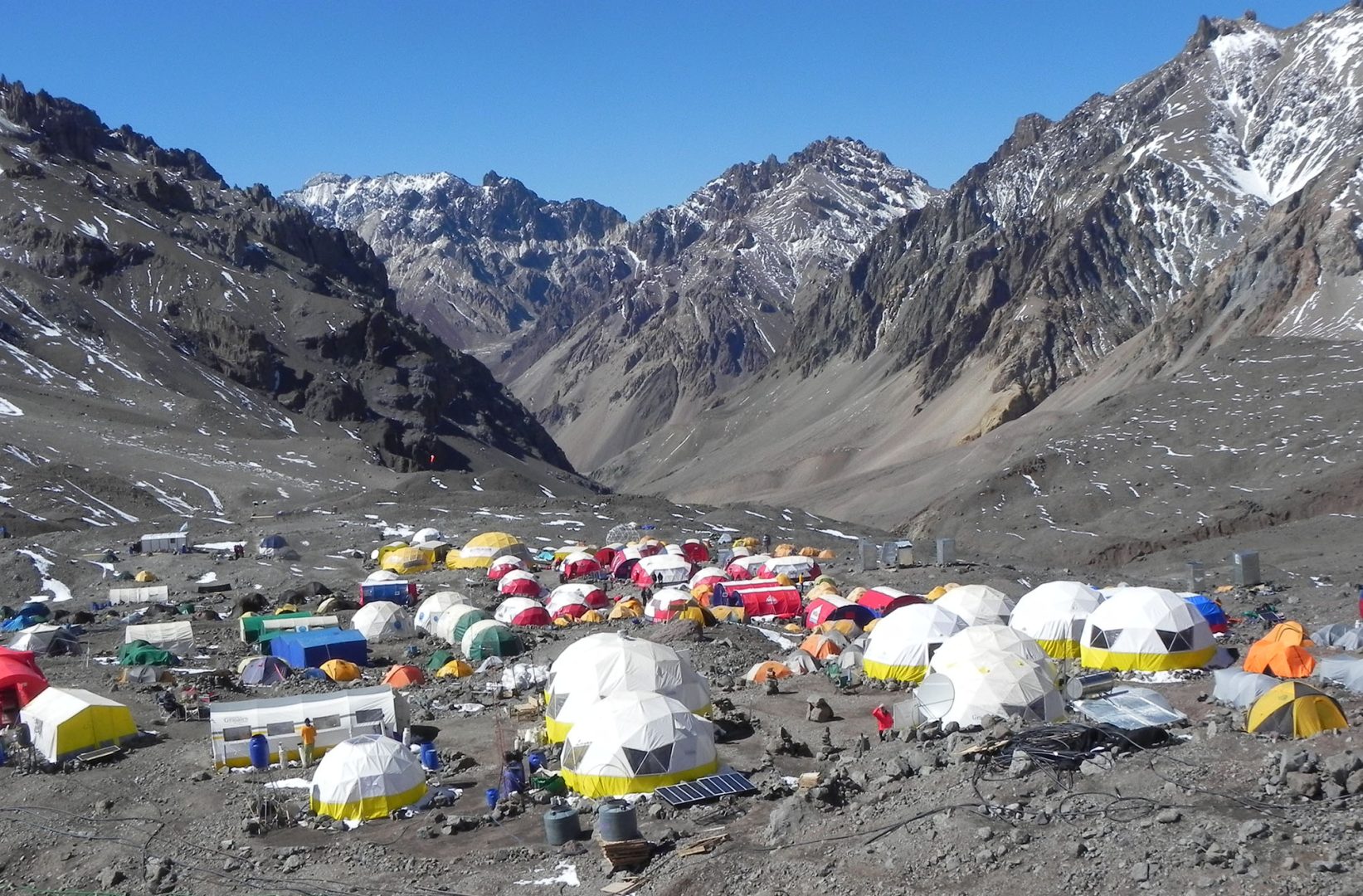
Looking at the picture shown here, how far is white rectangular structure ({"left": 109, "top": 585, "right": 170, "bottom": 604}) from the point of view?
1977 inches

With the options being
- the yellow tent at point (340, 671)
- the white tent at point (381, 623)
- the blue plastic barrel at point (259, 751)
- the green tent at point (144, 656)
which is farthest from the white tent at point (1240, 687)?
the green tent at point (144, 656)

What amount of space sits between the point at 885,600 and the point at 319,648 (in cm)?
1864

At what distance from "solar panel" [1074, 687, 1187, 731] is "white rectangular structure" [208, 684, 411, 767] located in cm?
1401

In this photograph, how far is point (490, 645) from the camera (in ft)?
121

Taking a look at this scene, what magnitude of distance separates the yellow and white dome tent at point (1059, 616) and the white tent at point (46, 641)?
29.7 metres

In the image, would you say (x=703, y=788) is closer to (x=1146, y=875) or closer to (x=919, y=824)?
(x=919, y=824)

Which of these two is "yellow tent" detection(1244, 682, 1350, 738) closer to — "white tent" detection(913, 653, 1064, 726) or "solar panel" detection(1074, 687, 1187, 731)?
"solar panel" detection(1074, 687, 1187, 731)

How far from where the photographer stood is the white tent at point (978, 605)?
35.0m

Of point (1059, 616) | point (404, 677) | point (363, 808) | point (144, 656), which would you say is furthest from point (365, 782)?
point (1059, 616)

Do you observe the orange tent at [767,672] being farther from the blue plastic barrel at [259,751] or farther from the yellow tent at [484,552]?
the yellow tent at [484,552]

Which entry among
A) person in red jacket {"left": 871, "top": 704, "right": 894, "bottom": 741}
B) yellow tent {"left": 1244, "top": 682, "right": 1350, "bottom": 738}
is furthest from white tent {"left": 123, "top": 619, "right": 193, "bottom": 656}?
yellow tent {"left": 1244, "top": 682, "right": 1350, "bottom": 738}

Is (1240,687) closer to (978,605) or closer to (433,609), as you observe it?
(978,605)

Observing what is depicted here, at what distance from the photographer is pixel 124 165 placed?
163 m

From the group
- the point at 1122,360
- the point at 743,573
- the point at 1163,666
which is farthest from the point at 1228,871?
the point at 1122,360
